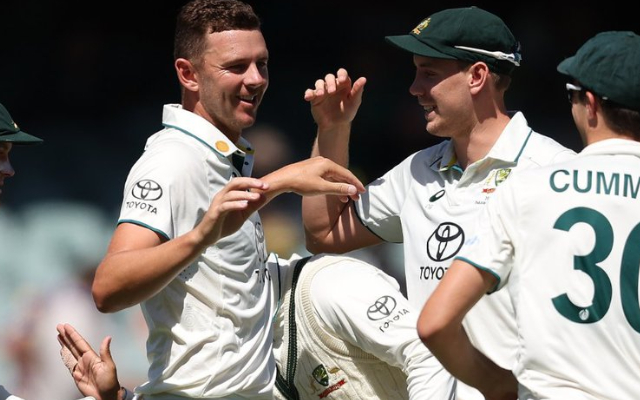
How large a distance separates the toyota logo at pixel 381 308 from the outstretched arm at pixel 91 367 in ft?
2.53

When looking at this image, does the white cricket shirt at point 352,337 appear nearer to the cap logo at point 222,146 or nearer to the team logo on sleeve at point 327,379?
the team logo on sleeve at point 327,379

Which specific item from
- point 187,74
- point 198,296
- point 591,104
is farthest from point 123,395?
point 591,104

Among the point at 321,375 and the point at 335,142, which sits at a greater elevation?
the point at 335,142

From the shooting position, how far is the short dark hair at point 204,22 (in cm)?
340

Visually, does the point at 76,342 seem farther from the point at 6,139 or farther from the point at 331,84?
the point at 331,84

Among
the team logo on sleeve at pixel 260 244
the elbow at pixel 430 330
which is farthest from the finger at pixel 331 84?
the elbow at pixel 430 330

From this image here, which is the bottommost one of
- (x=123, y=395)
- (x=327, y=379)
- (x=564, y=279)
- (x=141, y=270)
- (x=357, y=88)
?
(x=327, y=379)

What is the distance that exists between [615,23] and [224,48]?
3256 mm

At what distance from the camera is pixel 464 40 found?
354 cm

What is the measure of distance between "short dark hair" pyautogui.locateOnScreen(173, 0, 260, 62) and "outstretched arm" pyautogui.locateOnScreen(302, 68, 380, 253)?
1.25 ft

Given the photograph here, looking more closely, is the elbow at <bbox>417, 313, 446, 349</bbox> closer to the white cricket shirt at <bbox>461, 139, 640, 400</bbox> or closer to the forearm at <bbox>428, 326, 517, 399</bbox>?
the forearm at <bbox>428, 326, 517, 399</bbox>

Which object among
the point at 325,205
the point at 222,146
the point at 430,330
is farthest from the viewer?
the point at 325,205

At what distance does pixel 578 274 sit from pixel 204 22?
56.4 inches

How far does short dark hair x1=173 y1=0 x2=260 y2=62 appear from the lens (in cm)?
340
